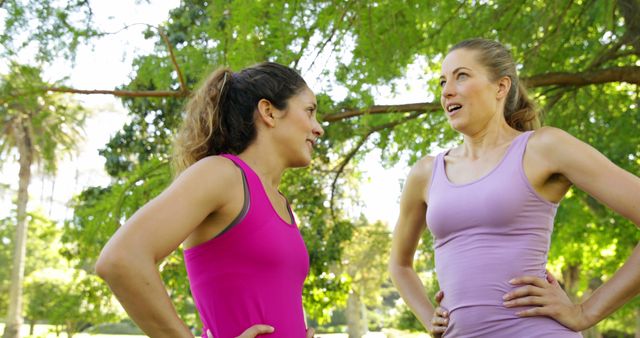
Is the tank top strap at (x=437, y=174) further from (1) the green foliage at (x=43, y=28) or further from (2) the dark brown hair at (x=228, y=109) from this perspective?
(1) the green foliage at (x=43, y=28)

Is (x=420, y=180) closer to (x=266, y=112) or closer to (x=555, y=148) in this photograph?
(x=555, y=148)

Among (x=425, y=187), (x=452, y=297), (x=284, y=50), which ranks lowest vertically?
(x=452, y=297)

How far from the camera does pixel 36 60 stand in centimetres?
563

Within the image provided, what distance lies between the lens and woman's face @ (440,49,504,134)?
9.50ft

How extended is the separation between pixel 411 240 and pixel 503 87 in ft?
2.41

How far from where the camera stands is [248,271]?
2.16 meters

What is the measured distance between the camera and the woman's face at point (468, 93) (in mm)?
2896

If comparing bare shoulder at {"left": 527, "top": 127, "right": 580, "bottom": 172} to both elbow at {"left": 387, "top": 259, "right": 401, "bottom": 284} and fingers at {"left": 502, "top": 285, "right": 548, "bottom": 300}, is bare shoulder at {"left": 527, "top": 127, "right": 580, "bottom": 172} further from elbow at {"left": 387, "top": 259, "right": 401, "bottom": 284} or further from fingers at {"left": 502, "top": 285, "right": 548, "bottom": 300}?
elbow at {"left": 387, "top": 259, "right": 401, "bottom": 284}

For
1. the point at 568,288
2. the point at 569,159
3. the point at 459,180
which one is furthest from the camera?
the point at 568,288

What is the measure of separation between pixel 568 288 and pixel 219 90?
19.0 meters

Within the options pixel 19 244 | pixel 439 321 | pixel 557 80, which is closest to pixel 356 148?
pixel 557 80

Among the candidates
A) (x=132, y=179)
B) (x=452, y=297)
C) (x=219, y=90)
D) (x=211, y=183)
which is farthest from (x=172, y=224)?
(x=132, y=179)

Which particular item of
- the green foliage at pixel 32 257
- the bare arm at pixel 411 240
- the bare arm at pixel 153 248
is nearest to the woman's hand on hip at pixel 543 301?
the bare arm at pixel 411 240

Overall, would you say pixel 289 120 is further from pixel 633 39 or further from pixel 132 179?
pixel 633 39
